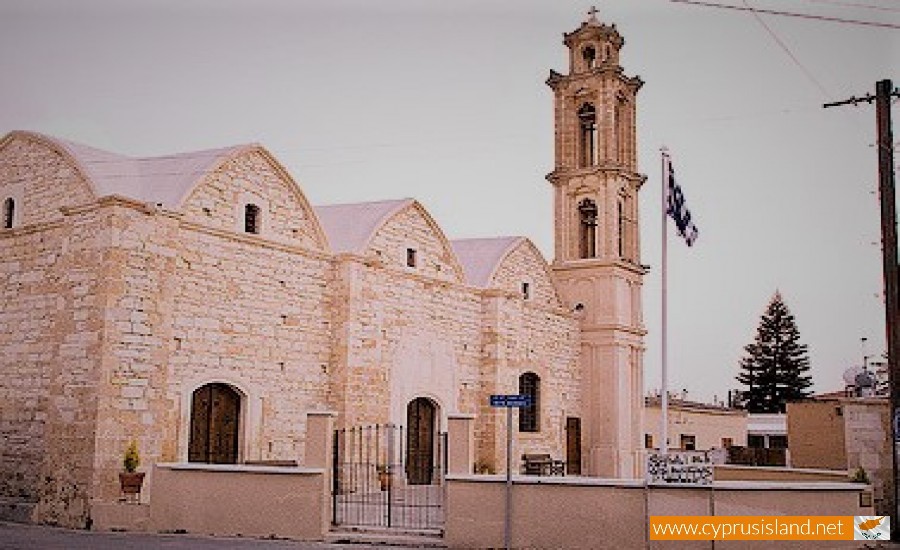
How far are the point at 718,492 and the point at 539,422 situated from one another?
13.8m

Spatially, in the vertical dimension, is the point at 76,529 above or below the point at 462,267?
below

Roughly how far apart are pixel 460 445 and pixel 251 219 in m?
6.92

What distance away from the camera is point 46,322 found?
51.2 ft

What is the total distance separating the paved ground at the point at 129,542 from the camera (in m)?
11.4

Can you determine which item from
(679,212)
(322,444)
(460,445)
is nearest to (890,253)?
(679,212)

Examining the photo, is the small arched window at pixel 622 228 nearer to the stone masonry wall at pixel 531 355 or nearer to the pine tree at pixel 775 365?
the stone masonry wall at pixel 531 355

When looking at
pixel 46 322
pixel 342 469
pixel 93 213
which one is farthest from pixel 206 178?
pixel 342 469

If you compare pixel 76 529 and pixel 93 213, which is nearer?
pixel 76 529

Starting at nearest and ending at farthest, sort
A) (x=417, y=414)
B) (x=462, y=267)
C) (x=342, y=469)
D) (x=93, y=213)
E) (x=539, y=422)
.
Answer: (x=93, y=213) → (x=342, y=469) → (x=417, y=414) → (x=462, y=267) → (x=539, y=422)

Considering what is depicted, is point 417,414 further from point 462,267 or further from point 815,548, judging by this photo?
point 815,548

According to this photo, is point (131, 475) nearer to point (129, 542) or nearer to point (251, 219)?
point (129, 542)

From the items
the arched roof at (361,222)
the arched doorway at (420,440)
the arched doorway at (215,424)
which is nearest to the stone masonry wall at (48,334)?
the arched doorway at (215,424)

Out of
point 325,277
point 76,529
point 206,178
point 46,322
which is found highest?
point 206,178

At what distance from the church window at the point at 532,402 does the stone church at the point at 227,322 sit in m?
0.06
